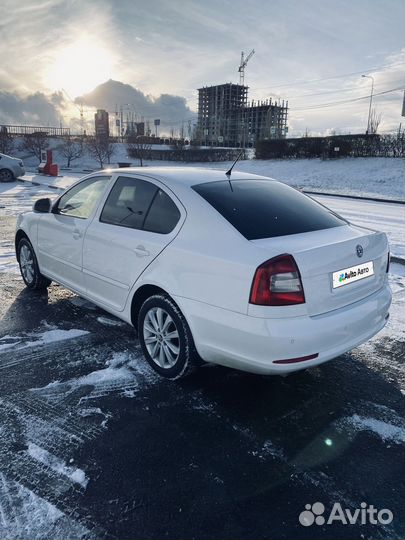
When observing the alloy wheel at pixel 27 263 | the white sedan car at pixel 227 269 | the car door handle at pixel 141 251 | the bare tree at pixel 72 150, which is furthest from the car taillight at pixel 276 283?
the bare tree at pixel 72 150

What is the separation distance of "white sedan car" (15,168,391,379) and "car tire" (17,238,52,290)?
1.22 m

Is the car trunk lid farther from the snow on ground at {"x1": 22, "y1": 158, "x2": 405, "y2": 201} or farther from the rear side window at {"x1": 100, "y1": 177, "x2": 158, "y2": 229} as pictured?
the snow on ground at {"x1": 22, "y1": 158, "x2": 405, "y2": 201}

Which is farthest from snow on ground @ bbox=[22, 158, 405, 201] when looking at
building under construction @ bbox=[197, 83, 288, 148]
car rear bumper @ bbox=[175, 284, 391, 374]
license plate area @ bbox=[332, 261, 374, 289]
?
building under construction @ bbox=[197, 83, 288, 148]

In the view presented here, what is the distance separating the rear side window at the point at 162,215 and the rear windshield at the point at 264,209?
0.84 feet

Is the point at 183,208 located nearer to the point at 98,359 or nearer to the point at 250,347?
the point at 250,347

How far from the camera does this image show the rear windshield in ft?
10.3

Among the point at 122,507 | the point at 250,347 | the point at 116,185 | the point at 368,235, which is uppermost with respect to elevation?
the point at 116,185

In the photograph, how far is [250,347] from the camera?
2791 millimetres

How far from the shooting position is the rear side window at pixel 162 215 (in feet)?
→ 11.2

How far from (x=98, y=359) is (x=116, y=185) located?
1.64 meters

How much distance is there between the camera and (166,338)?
3438 mm

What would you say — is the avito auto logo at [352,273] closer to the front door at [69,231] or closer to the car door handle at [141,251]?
the car door handle at [141,251]

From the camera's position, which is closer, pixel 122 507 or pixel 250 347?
pixel 122 507

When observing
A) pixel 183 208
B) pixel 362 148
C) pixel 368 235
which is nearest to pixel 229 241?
pixel 183 208
